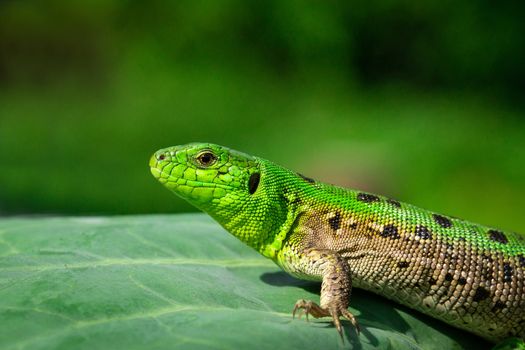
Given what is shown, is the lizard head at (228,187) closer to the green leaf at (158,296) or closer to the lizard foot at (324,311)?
the green leaf at (158,296)

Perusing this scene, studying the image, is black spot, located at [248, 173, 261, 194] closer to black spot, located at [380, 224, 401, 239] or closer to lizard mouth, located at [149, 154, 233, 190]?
lizard mouth, located at [149, 154, 233, 190]

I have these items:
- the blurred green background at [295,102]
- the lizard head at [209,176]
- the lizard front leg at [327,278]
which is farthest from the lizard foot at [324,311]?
the blurred green background at [295,102]

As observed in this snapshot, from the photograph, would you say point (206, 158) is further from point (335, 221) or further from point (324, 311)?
point (324, 311)

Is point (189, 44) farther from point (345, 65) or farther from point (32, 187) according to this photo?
point (32, 187)

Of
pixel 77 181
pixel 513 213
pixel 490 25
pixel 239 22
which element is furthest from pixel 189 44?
pixel 513 213

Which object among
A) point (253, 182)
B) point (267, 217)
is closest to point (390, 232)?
point (267, 217)
